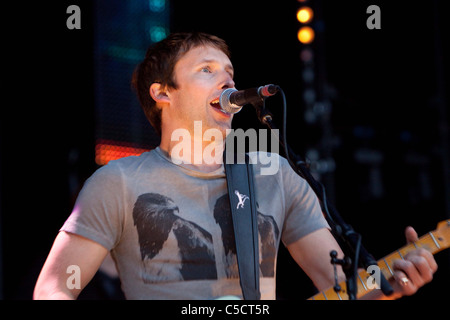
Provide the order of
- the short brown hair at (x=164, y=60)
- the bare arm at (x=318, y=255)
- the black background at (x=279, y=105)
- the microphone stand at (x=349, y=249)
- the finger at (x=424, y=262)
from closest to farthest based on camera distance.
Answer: the microphone stand at (x=349, y=249)
the finger at (x=424, y=262)
the bare arm at (x=318, y=255)
the short brown hair at (x=164, y=60)
the black background at (x=279, y=105)

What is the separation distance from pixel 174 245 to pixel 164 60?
3.02 ft

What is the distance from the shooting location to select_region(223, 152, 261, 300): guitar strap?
200 cm

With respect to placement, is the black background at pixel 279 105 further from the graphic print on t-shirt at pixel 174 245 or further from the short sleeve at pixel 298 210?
the graphic print on t-shirt at pixel 174 245

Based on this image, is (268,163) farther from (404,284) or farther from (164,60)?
(404,284)

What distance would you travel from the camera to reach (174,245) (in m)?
1.99

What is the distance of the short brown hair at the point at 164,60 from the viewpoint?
7.86 ft

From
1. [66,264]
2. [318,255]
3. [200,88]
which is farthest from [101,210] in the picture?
[318,255]

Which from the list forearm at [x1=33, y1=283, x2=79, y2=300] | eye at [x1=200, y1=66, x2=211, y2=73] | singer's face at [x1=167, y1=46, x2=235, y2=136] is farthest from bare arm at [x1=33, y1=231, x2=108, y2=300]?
eye at [x1=200, y1=66, x2=211, y2=73]

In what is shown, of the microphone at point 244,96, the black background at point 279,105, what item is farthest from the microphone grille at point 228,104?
the black background at point 279,105

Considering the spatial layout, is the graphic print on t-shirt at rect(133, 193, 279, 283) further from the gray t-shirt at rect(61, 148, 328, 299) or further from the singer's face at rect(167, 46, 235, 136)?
the singer's face at rect(167, 46, 235, 136)

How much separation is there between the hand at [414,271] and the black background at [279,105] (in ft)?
7.34
